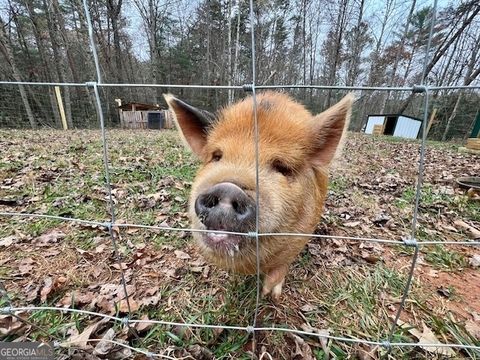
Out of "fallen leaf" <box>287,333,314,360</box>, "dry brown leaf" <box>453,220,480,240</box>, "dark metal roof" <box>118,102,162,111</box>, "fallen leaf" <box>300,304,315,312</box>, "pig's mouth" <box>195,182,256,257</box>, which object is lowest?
"dark metal roof" <box>118,102,162,111</box>

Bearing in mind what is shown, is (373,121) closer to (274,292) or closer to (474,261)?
(474,261)

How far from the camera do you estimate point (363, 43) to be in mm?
27703

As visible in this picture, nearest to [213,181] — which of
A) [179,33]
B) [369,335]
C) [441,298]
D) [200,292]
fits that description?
[200,292]

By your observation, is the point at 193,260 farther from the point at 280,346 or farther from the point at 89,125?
the point at 89,125

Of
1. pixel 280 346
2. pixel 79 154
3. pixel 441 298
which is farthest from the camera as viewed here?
pixel 79 154

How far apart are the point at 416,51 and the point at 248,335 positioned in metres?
30.1

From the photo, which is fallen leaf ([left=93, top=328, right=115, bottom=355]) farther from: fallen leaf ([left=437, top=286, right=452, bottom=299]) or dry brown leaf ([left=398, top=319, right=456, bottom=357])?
fallen leaf ([left=437, top=286, right=452, bottom=299])

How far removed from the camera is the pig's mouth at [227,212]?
148 centimetres

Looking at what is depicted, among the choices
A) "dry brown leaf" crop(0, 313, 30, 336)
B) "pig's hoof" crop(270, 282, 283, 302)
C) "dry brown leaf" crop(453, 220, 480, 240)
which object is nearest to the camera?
"dry brown leaf" crop(0, 313, 30, 336)

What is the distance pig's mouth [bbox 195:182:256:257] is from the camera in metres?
1.48

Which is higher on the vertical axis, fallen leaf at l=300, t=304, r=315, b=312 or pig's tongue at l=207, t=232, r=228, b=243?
pig's tongue at l=207, t=232, r=228, b=243

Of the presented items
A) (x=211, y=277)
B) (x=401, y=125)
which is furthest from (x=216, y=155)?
(x=401, y=125)

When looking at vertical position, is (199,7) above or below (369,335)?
above

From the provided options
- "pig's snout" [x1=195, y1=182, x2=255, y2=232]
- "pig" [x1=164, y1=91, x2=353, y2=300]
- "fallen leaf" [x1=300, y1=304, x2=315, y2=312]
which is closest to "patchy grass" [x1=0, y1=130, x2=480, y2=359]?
"fallen leaf" [x1=300, y1=304, x2=315, y2=312]
